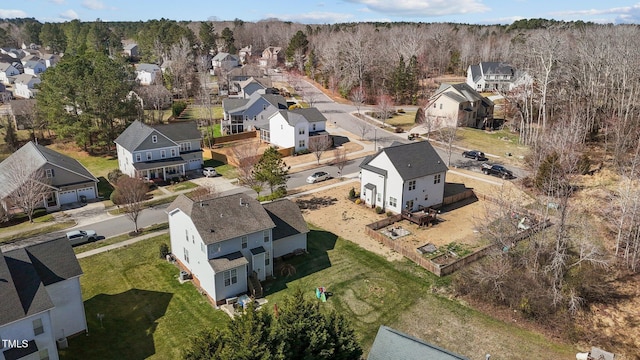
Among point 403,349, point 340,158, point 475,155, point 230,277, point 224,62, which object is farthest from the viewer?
point 224,62

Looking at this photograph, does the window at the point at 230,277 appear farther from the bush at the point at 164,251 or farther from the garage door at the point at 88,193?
the garage door at the point at 88,193

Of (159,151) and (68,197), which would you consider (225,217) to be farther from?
(159,151)

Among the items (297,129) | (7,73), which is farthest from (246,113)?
(7,73)

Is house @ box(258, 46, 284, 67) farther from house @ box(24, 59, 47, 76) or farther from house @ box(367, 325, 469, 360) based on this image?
house @ box(367, 325, 469, 360)

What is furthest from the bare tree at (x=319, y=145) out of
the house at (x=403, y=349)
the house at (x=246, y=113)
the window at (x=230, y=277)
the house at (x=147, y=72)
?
the house at (x=147, y=72)

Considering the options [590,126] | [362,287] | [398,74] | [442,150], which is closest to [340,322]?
[362,287]

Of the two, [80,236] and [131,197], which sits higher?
[131,197]

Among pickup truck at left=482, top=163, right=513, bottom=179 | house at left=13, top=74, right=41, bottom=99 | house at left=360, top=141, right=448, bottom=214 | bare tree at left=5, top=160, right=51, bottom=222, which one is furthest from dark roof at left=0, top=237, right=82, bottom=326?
house at left=13, top=74, right=41, bottom=99
